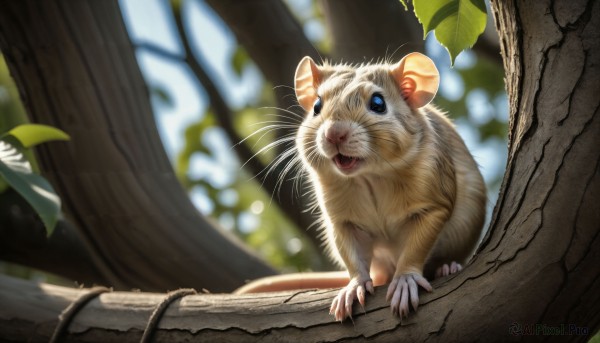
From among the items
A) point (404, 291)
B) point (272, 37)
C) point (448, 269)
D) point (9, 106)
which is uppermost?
point (9, 106)

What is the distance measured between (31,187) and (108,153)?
1.29 metres

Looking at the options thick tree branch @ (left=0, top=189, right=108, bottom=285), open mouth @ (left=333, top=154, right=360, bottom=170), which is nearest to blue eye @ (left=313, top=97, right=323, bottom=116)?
open mouth @ (left=333, top=154, right=360, bottom=170)

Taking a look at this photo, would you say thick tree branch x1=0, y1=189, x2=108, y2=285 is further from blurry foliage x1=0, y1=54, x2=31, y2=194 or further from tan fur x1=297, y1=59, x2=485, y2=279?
tan fur x1=297, y1=59, x2=485, y2=279

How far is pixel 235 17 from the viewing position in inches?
164

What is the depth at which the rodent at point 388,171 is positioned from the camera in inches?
106

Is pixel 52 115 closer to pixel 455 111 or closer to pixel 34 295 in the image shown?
pixel 34 295

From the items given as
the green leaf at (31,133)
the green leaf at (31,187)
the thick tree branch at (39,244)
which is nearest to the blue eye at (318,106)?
the green leaf at (31,187)

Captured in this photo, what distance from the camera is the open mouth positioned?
266 cm

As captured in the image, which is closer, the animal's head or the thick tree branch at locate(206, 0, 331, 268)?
the animal's head

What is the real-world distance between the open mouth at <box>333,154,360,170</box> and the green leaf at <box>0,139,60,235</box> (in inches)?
40.5

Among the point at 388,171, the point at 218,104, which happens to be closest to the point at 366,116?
the point at 388,171

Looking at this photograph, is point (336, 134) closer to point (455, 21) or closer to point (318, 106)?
point (318, 106)

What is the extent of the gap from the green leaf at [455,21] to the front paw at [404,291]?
27.5 inches

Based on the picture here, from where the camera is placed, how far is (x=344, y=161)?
267 centimetres
